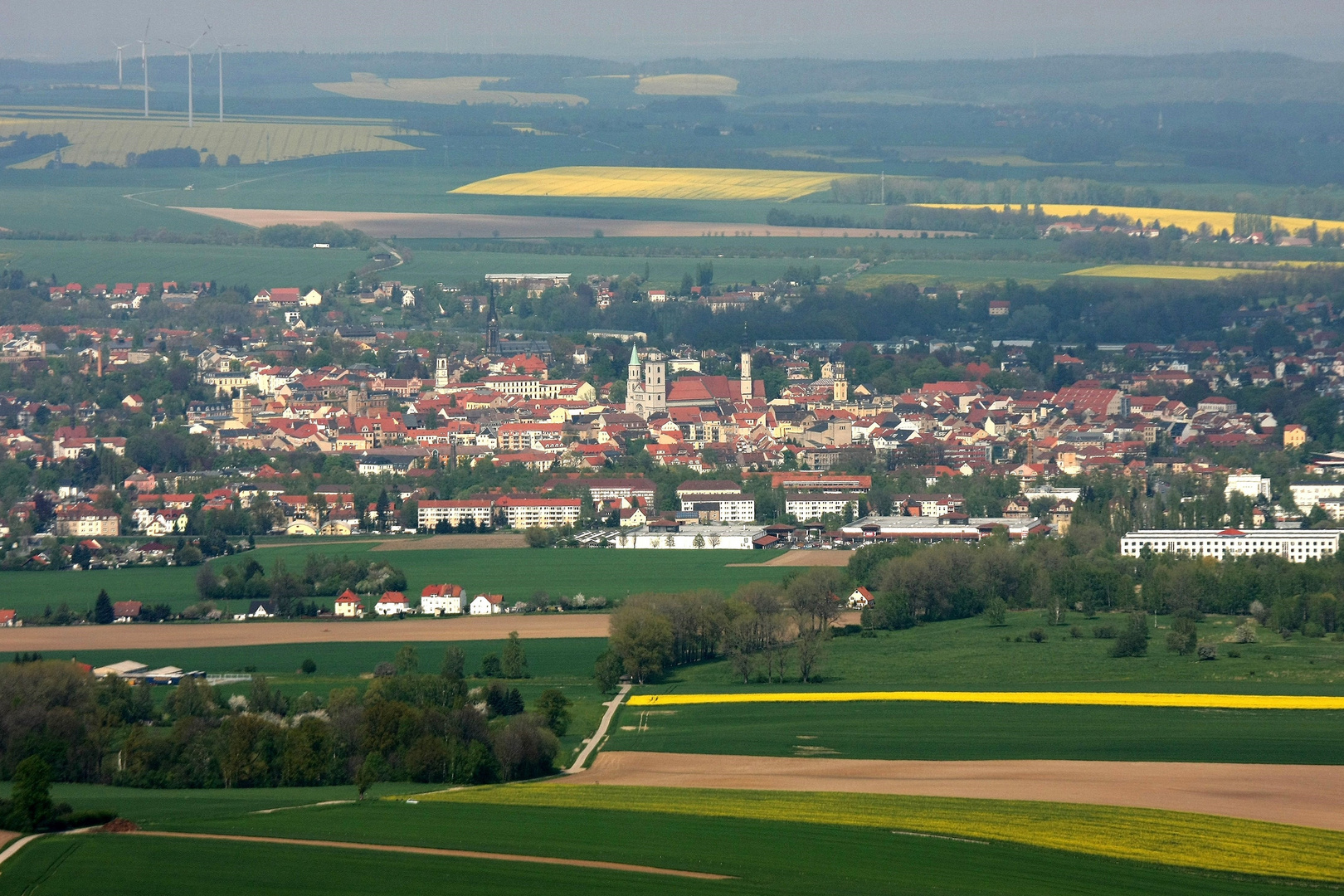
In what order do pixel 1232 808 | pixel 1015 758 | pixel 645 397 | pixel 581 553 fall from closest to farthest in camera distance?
pixel 1232 808 → pixel 1015 758 → pixel 581 553 → pixel 645 397

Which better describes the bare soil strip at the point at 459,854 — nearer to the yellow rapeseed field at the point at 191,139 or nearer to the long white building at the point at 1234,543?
A: the long white building at the point at 1234,543

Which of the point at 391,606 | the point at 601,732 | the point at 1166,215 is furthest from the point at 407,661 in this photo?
the point at 1166,215

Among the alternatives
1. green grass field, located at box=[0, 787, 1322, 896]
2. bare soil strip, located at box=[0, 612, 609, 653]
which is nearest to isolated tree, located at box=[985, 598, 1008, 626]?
bare soil strip, located at box=[0, 612, 609, 653]

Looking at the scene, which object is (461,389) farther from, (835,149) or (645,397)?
(835,149)

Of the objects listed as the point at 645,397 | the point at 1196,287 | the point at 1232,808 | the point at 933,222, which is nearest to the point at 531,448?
the point at 645,397

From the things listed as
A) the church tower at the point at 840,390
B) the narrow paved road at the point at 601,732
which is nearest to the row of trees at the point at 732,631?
the narrow paved road at the point at 601,732

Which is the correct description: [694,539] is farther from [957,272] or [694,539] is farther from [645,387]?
[957,272]
